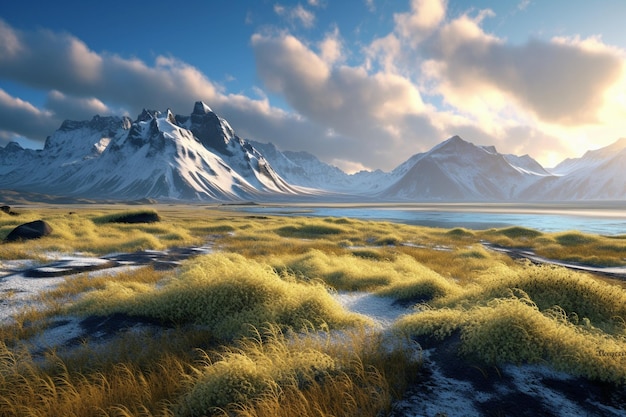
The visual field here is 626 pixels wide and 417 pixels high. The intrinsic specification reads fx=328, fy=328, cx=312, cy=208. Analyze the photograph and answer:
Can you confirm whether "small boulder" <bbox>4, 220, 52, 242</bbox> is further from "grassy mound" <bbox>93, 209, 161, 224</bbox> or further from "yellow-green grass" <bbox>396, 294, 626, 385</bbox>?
"yellow-green grass" <bbox>396, 294, 626, 385</bbox>

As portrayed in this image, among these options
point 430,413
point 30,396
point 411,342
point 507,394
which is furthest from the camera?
point 411,342

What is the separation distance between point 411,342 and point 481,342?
1.63 m

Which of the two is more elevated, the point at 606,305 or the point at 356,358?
the point at 606,305

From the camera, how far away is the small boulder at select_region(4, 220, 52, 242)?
25156 mm

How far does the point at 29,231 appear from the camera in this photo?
26.4m

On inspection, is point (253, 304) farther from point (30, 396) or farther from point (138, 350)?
point (30, 396)

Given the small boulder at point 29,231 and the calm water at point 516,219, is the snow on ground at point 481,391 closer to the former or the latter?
the small boulder at point 29,231

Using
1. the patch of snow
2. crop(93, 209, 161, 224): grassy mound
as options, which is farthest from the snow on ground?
crop(93, 209, 161, 224): grassy mound

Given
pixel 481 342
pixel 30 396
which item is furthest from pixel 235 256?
pixel 481 342

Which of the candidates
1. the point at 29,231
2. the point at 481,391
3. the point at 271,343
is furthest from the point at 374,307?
the point at 29,231

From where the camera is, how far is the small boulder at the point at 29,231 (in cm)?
2516

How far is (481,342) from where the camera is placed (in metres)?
7.24

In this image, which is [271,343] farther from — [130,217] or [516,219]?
[516,219]

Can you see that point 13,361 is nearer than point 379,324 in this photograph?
Yes
